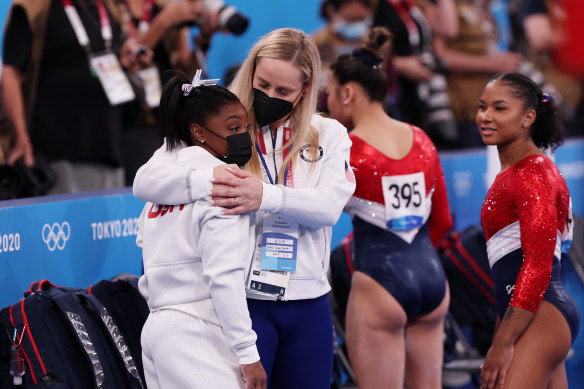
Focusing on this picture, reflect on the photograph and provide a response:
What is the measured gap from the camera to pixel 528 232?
2.58m

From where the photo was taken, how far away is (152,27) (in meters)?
4.64

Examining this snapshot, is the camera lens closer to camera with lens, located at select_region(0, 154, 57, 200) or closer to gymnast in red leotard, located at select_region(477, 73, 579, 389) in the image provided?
camera with lens, located at select_region(0, 154, 57, 200)

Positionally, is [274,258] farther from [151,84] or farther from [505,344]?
[151,84]

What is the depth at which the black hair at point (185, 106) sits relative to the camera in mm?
2260

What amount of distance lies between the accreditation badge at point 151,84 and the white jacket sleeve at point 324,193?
2.27 metres

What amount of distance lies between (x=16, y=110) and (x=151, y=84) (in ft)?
2.65

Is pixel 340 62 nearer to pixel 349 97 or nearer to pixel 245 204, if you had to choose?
pixel 349 97

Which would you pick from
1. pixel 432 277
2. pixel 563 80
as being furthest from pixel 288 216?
pixel 563 80

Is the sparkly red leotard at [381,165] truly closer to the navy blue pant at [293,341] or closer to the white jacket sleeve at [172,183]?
the navy blue pant at [293,341]

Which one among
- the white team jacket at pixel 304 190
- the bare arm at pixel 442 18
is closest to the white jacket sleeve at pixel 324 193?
the white team jacket at pixel 304 190

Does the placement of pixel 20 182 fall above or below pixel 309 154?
below

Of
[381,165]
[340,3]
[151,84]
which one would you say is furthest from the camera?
[340,3]

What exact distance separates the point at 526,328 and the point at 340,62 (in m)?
1.25

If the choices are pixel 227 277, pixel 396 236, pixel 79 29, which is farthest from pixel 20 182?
pixel 227 277
